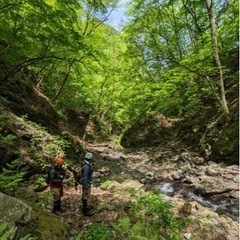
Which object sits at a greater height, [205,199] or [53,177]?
[53,177]

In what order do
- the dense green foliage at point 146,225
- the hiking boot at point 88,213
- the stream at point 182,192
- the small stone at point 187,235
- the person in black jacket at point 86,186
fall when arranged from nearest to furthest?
the dense green foliage at point 146,225 → the small stone at point 187,235 → the hiking boot at point 88,213 → the person in black jacket at point 86,186 → the stream at point 182,192

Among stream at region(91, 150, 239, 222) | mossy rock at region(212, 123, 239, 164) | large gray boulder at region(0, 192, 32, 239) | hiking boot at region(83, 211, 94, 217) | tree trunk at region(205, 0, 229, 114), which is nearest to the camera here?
large gray boulder at region(0, 192, 32, 239)

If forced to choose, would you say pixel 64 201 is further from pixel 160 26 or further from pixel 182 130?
pixel 160 26

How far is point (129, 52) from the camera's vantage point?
16219 mm

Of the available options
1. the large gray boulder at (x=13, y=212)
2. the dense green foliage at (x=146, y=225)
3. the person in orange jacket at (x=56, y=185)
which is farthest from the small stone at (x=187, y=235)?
the large gray boulder at (x=13, y=212)

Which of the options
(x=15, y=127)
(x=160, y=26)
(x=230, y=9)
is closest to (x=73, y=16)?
(x=15, y=127)

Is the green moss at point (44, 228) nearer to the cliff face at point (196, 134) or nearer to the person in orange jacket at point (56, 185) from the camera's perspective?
the person in orange jacket at point (56, 185)

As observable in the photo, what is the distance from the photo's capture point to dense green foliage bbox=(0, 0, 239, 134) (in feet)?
26.4

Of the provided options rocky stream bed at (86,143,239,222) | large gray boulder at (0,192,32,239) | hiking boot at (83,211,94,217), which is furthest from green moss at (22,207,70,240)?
rocky stream bed at (86,143,239,222)

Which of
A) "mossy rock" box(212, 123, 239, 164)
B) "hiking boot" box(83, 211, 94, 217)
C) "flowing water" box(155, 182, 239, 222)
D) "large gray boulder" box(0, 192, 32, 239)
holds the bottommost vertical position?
"hiking boot" box(83, 211, 94, 217)

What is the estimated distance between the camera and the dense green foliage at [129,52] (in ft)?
26.4

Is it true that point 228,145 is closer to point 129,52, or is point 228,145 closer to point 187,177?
point 187,177

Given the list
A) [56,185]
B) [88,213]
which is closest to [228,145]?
[88,213]

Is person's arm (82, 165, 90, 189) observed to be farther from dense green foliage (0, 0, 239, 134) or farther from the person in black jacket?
dense green foliage (0, 0, 239, 134)
